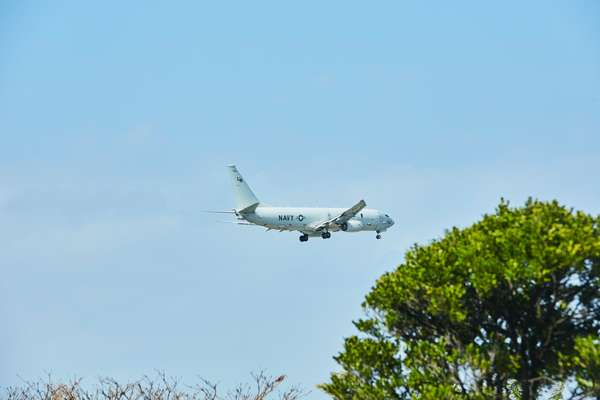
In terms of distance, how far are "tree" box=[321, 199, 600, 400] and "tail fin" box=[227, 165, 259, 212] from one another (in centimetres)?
6194

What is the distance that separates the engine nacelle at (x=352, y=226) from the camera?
10525 cm

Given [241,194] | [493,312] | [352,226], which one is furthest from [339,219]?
[493,312]

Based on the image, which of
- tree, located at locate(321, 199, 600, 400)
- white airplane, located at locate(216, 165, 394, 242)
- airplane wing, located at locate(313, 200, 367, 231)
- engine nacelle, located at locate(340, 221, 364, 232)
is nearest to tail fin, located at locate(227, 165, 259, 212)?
white airplane, located at locate(216, 165, 394, 242)

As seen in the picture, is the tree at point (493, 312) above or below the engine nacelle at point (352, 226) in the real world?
below

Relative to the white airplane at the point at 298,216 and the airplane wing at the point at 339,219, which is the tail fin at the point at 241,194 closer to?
the white airplane at the point at 298,216

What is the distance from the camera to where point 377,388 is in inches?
1407

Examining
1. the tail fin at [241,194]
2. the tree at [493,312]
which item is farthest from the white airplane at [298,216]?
the tree at [493,312]

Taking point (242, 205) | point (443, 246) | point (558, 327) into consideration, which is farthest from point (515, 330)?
point (242, 205)

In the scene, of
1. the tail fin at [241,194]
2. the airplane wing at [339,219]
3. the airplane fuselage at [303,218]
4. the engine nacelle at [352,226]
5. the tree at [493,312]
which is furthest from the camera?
Answer: the engine nacelle at [352,226]

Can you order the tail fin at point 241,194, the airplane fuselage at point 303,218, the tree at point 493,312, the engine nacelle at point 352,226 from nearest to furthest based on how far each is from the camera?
the tree at point 493,312
the airplane fuselage at point 303,218
the tail fin at point 241,194
the engine nacelle at point 352,226

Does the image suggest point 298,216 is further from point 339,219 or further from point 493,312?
point 493,312

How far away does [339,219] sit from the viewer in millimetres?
103625

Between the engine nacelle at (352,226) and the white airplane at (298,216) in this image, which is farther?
the engine nacelle at (352,226)

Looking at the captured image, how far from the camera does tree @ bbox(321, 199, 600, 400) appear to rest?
111ft
